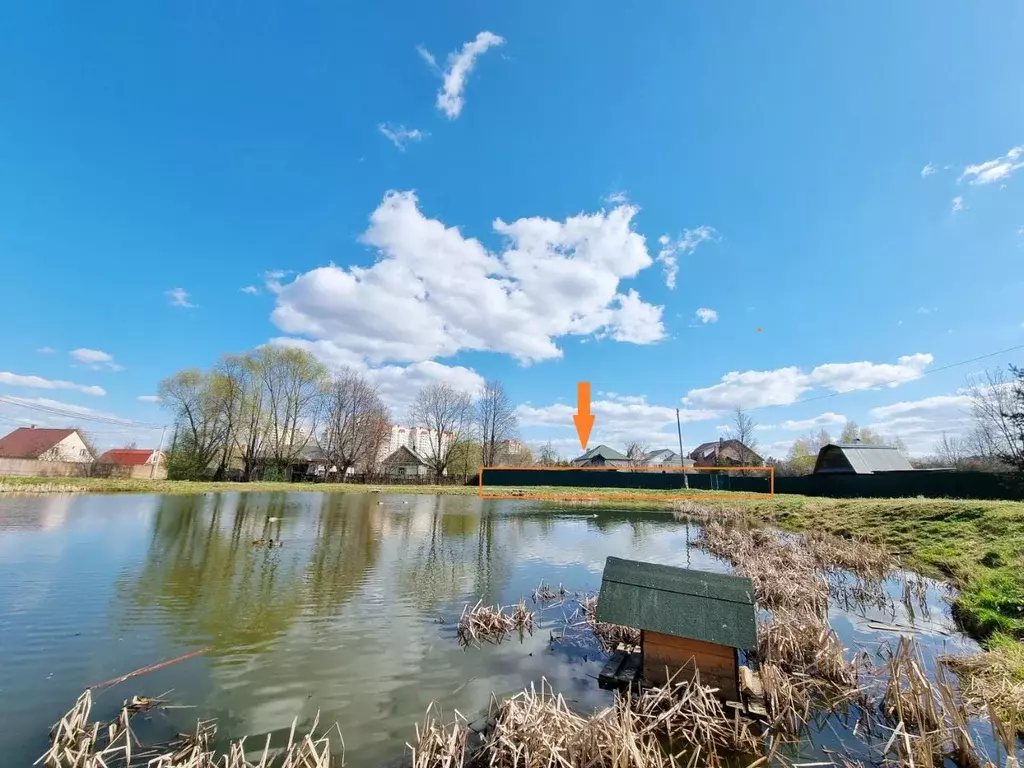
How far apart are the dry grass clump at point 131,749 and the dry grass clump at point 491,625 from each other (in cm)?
302

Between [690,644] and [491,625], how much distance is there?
3443 millimetres

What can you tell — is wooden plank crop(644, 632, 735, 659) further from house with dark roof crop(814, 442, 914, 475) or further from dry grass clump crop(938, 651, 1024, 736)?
house with dark roof crop(814, 442, 914, 475)

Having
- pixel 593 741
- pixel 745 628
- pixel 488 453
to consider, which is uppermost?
pixel 488 453

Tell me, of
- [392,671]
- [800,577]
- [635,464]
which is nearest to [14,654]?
→ [392,671]

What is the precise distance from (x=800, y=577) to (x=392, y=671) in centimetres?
855

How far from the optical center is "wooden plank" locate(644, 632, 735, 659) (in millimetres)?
5137

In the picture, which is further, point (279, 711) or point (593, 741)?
point (279, 711)

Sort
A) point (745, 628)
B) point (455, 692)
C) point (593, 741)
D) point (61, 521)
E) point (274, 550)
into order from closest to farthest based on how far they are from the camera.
Answer: point (593, 741) < point (745, 628) < point (455, 692) < point (274, 550) < point (61, 521)

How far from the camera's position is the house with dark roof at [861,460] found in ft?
111

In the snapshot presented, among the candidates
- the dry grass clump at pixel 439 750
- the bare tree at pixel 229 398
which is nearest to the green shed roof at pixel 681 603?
the dry grass clump at pixel 439 750

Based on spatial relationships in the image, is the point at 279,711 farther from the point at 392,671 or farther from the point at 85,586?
the point at 85,586

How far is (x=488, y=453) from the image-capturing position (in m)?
60.8

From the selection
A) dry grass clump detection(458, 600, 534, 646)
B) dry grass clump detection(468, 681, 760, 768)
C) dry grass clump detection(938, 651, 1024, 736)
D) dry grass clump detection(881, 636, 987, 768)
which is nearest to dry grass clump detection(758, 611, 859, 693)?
dry grass clump detection(881, 636, 987, 768)

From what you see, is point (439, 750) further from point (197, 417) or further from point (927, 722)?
point (197, 417)
